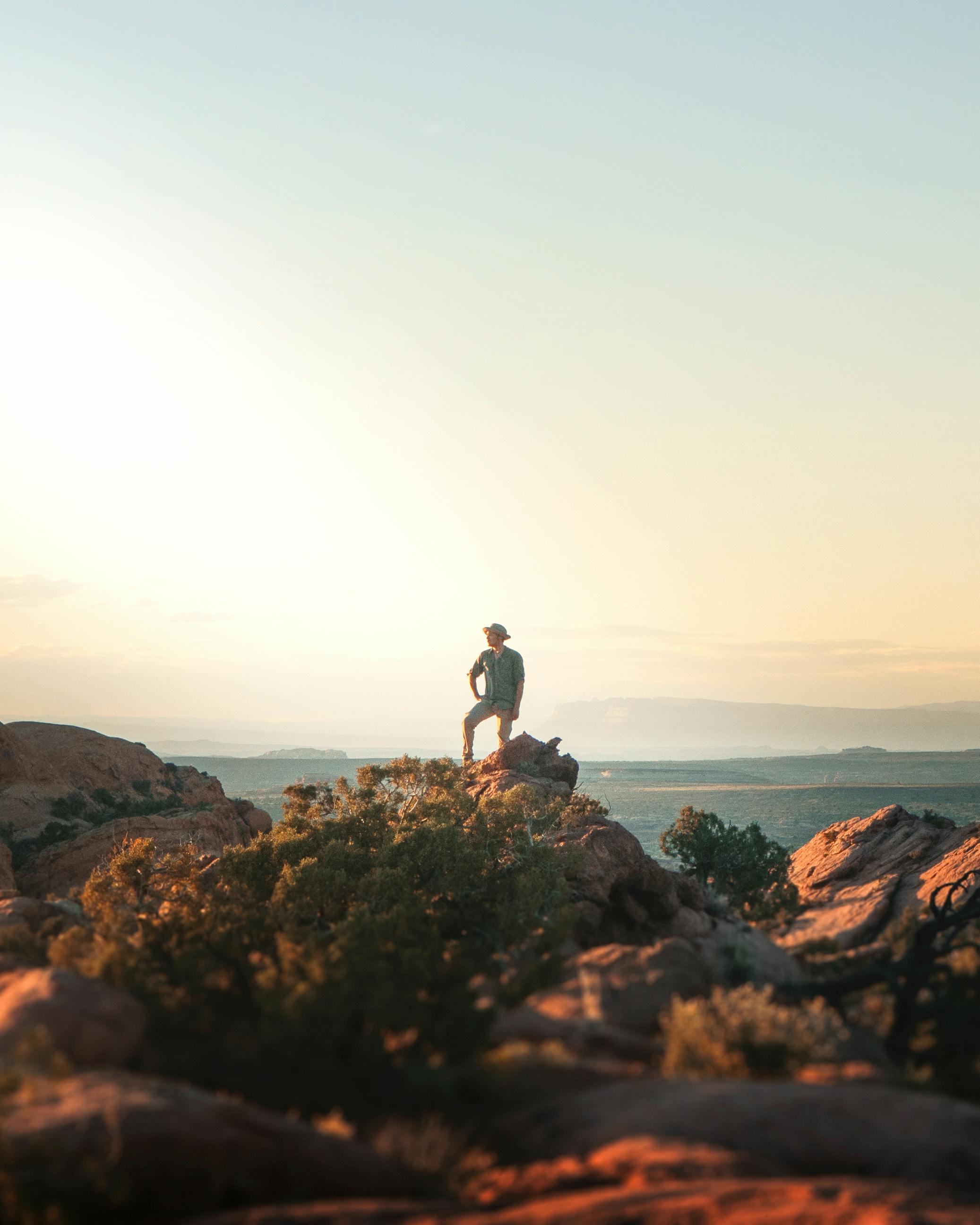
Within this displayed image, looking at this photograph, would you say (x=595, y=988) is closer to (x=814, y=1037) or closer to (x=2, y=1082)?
(x=814, y=1037)

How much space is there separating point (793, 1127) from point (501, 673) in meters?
18.9

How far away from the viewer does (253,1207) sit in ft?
18.2

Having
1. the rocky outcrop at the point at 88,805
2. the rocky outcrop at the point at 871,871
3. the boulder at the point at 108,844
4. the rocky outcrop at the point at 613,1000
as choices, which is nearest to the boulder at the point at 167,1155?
the rocky outcrop at the point at 613,1000

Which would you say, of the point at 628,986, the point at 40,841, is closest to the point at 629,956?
the point at 628,986

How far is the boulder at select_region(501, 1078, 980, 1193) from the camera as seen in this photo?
5.86 meters

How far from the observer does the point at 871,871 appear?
22.7 m

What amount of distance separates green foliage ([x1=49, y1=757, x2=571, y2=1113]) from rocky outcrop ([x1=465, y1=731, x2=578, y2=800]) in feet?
2.45

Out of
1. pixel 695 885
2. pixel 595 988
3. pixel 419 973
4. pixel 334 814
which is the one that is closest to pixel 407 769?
pixel 334 814

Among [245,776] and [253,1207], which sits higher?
[253,1207]

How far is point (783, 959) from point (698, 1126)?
223 inches

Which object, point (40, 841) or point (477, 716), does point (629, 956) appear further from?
point (40, 841)

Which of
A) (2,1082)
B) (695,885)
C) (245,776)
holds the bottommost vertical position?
(245,776)

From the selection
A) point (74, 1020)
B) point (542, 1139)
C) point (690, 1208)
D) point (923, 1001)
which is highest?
point (74, 1020)

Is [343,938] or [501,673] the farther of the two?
[501,673]
